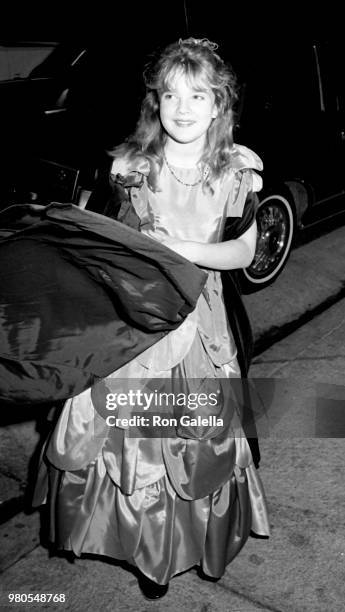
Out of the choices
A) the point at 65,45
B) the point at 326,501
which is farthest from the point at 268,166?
the point at 326,501

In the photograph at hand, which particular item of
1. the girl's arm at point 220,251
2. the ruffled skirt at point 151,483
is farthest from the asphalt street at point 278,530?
the girl's arm at point 220,251

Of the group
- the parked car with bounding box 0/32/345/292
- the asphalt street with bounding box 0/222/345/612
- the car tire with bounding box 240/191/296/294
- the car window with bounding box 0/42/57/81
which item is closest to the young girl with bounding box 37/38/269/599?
the asphalt street with bounding box 0/222/345/612

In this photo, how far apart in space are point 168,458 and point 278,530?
2.59ft

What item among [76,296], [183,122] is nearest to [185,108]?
[183,122]

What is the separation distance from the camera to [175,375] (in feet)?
6.89

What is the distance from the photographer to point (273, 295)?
4840mm

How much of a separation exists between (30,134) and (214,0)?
1.76 meters

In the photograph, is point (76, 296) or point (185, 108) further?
point (185, 108)

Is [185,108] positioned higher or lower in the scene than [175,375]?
higher

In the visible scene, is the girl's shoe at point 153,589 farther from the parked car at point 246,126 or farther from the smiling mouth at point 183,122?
the parked car at point 246,126

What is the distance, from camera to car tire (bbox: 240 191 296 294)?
4.80 m

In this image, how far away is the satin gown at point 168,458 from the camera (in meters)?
2.08

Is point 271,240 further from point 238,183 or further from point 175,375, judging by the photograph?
point 175,375

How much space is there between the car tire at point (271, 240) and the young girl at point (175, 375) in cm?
259
